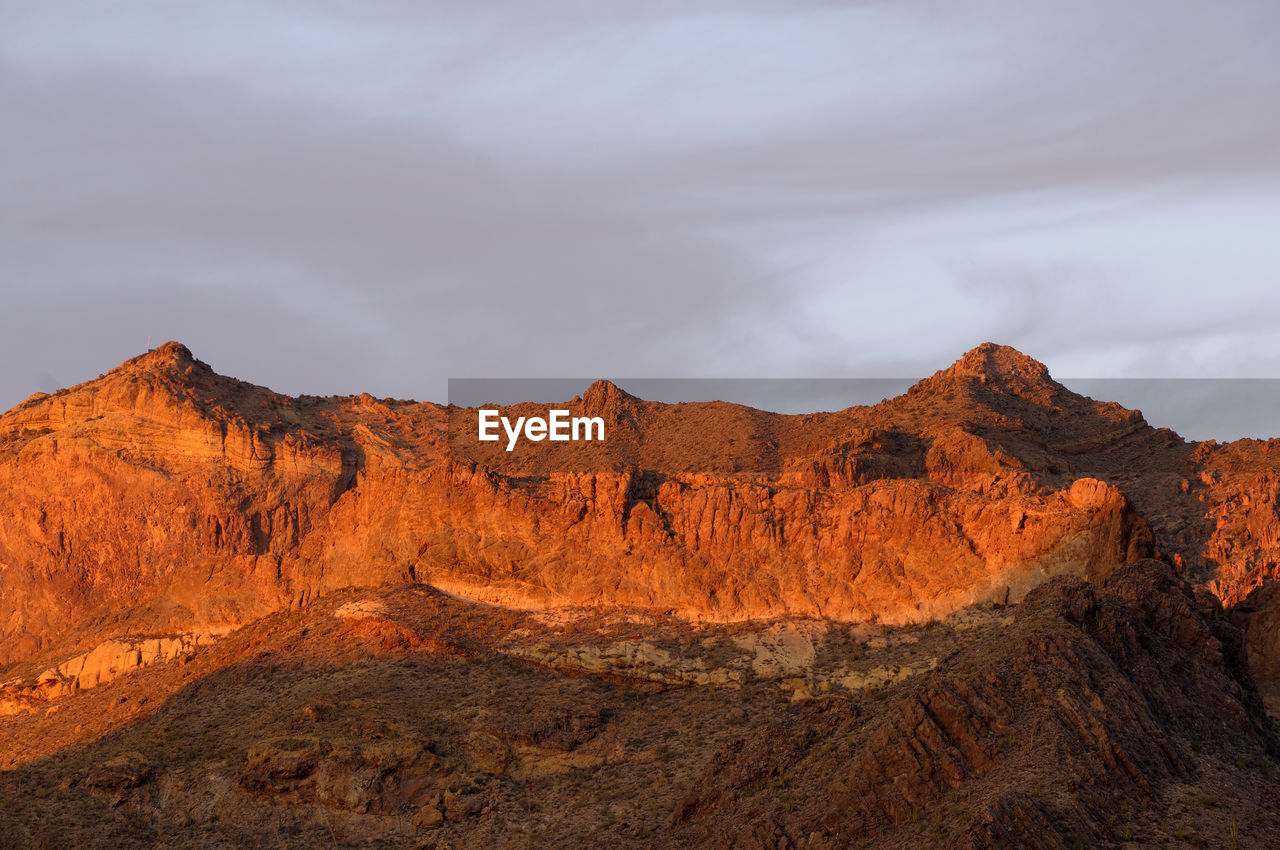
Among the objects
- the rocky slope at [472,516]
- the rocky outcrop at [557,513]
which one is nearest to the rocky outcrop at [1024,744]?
the rocky outcrop at [557,513]

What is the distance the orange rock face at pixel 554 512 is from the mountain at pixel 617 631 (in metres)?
0.17

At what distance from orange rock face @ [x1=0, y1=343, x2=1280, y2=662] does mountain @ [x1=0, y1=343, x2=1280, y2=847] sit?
17 centimetres

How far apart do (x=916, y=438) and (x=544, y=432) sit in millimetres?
22655

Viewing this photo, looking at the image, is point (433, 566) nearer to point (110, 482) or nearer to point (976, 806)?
point (110, 482)

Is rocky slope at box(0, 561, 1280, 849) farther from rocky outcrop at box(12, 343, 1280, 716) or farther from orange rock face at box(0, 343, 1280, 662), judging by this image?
orange rock face at box(0, 343, 1280, 662)

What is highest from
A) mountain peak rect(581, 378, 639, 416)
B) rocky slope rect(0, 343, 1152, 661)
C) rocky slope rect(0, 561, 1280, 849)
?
mountain peak rect(581, 378, 639, 416)

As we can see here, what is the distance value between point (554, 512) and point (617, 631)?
735cm

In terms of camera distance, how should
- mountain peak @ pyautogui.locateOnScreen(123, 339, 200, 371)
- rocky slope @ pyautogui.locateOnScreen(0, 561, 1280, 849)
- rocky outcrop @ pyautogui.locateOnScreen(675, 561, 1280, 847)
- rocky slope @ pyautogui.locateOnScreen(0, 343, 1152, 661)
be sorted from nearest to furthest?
rocky outcrop @ pyautogui.locateOnScreen(675, 561, 1280, 847) → rocky slope @ pyautogui.locateOnScreen(0, 561, 1280, 849) → rocky slope @ pyautogui.locateOnScreen(0, 343, 1152, 661) → mountain peak @ pyautogui.locateOnScreen(123, 339, 200, 371)

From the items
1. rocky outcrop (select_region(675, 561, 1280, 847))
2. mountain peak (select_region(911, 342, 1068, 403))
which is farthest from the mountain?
mountain peak (select_region(911, 342, 1068, 403))

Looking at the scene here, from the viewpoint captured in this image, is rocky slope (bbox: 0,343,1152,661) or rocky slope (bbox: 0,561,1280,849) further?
rocky slope (bbox: 0,343,1152,661)

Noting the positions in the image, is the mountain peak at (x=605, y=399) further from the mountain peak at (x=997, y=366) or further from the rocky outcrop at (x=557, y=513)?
the mountain peak at (x=997, y=366)

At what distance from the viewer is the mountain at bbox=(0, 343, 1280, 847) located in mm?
44094

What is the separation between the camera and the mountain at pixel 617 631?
44094mm

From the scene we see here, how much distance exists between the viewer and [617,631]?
64500mm
